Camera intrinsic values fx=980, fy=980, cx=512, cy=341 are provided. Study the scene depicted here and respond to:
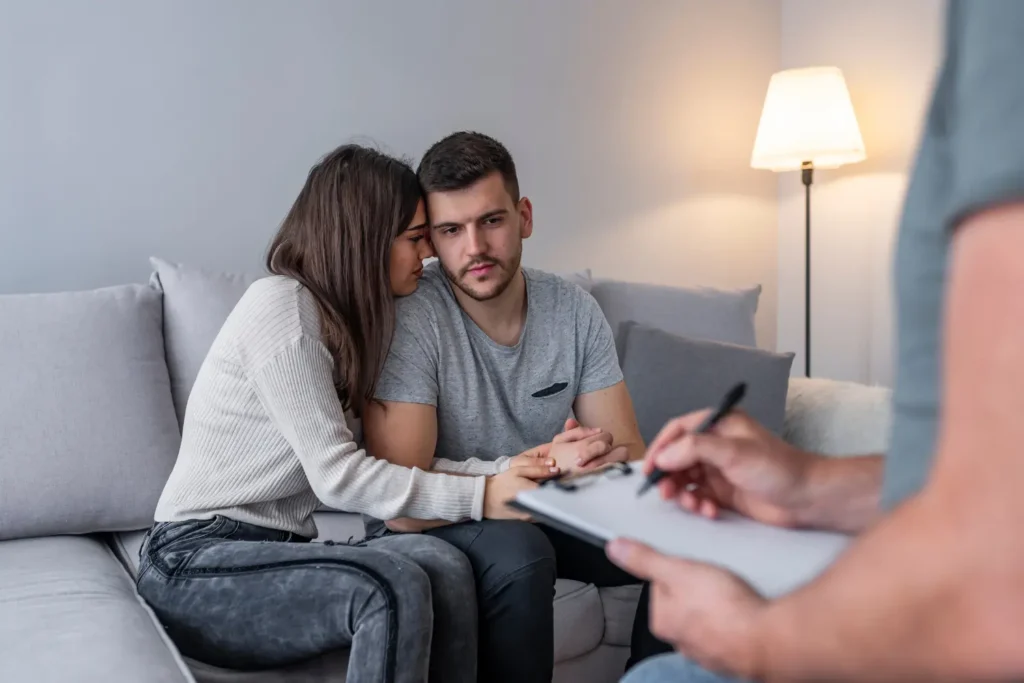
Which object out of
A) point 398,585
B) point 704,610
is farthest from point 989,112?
point 398,585

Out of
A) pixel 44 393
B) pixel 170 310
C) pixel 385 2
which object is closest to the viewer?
pixel 44 393

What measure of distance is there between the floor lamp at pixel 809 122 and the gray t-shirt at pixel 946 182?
262cm

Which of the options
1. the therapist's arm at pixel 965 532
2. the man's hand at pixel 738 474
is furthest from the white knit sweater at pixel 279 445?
the therapist's arm at pixel 965 532

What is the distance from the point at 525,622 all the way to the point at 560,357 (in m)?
0.57

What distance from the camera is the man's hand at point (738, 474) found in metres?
0.82

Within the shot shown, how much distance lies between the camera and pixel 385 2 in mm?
2635

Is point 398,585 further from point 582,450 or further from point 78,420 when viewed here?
point 78,420

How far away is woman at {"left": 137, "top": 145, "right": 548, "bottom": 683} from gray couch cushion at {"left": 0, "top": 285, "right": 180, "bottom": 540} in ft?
1.08

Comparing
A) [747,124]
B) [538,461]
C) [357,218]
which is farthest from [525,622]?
[747,124]

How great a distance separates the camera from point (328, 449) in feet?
4.80

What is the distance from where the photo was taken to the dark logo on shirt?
1.86 m

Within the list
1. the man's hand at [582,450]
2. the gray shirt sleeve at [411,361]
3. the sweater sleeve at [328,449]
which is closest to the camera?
the sweater sleeve at [328,449]

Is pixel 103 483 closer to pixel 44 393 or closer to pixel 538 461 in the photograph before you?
pixel 44 393

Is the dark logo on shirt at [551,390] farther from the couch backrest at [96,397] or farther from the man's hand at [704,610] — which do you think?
the man's hand at [704,610]
